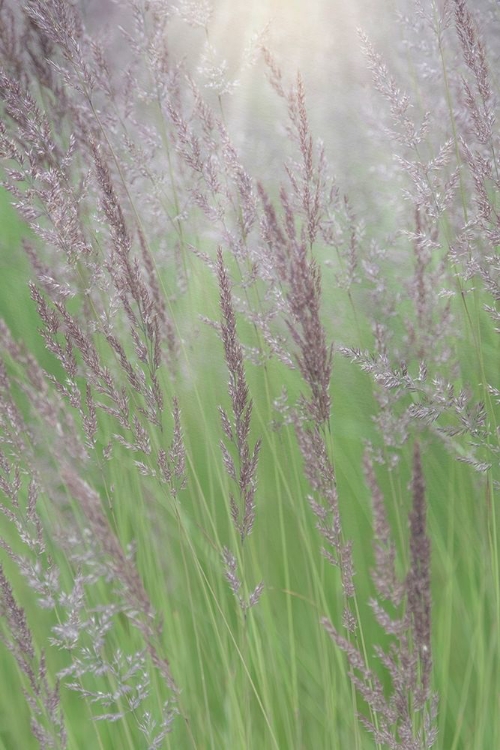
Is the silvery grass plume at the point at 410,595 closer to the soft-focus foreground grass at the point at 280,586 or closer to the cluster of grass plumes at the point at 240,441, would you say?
the cluster of grass plumes at the point at 240,441

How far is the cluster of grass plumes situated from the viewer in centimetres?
89

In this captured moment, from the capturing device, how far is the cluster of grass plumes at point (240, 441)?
89 centimetres

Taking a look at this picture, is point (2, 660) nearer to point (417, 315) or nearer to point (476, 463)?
point (476, 463)

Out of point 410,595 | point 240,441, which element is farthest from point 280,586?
point 410,595

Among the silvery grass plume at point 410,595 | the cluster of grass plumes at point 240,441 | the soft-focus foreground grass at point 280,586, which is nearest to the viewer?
the silvery grass plume at point 410,595

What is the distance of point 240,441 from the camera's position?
0.88 metres

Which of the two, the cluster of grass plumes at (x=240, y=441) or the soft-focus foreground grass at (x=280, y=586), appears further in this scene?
the soft-focus foreground grass at (x=280, y=586)

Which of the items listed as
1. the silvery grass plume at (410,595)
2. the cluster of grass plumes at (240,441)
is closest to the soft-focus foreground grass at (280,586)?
the cluster of grass plumes at (240,441)

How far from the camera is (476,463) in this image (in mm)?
1060

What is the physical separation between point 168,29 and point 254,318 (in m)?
1.19

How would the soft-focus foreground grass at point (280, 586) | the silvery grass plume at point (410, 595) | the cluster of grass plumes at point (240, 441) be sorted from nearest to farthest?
the silvery grass plume at point (410, 595) < the cluster of grass plumes at point (240, 441) < the soft-focus foreground grass at point (280, 586)

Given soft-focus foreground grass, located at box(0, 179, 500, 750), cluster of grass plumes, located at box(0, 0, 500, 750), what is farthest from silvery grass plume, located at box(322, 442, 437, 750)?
soft-focus foreground grass, located at box(0, 179, 500, 750)

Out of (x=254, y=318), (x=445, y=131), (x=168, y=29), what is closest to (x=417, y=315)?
(x=254, y=318)

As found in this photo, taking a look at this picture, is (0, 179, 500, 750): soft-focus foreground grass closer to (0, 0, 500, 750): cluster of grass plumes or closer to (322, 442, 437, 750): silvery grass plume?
(0, 0, 500, 750): cluster of grass plumes
